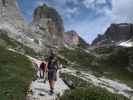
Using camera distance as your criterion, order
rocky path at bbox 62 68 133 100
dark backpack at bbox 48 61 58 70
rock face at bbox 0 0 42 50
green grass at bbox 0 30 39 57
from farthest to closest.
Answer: rock face at bbox 0 0 42 50, green grass at bbox 0 30 39 57, rocky path at bbox 62 68 133 100, dark backpack at bbox 48 61 58 70

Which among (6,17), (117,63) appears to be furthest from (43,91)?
(117,63)

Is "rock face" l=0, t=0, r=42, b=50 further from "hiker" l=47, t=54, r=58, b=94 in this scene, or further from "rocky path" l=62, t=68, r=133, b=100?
"hiker" l=47, t=54, r=58, b=94

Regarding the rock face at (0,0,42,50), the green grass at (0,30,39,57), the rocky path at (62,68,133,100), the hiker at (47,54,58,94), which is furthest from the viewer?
the rock face at (0,0,42,50)

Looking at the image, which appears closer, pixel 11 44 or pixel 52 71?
pixel 52 71

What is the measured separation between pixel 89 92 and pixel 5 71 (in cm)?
1582

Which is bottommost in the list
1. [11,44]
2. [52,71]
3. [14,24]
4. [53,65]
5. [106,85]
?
[106,85]

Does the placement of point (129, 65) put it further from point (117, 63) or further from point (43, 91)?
point (43, 91)

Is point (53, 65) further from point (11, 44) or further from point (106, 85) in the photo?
point (11, 44)

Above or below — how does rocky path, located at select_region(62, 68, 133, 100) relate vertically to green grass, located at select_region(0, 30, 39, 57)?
below

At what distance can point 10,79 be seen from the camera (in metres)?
27.9

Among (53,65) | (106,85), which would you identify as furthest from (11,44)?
(53,65)

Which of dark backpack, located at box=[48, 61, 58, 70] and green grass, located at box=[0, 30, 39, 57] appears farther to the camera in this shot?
green grass, located at box=[0, 30, 39, 57]

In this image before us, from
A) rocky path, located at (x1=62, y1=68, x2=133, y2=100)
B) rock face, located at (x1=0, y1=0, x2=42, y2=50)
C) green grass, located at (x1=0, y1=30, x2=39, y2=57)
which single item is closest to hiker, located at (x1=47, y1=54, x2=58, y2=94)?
rocky path, located at (x1=62, y1=68, x2=133, y2=100)

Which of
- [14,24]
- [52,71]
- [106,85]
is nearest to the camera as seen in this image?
[52,71]
